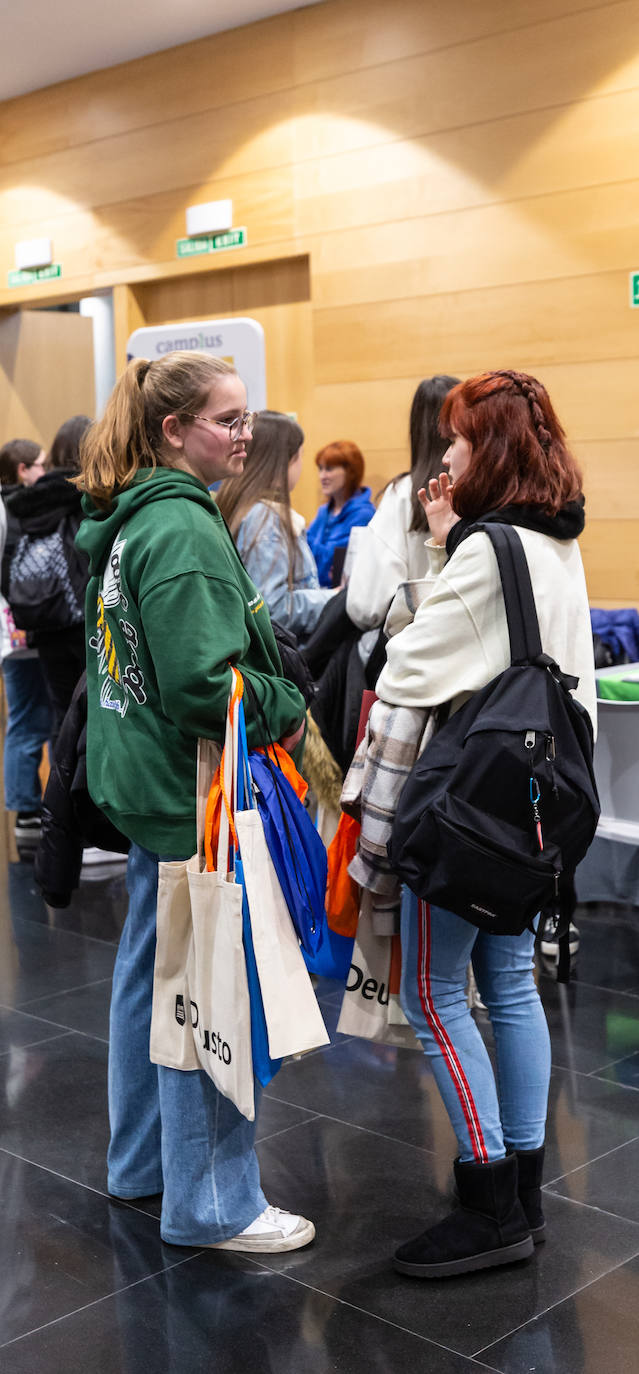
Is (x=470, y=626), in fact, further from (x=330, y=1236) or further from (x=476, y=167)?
(x=476, y=167)

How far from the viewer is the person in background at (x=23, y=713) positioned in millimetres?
5484

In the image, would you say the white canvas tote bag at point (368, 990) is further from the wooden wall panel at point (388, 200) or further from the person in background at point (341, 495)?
the person in background at point (341, 495)

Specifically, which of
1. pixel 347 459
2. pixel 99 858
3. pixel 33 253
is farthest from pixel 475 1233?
pixel 33 253

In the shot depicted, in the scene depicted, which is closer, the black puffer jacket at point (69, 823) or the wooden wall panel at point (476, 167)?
the black puffer jacket at point (69, 823)

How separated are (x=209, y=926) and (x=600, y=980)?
1.92 metres

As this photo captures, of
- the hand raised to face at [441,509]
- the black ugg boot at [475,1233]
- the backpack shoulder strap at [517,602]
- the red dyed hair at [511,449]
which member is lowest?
the black ugg boot at [475,1233]

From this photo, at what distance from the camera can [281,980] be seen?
2.07 meters

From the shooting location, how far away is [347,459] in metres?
6.32

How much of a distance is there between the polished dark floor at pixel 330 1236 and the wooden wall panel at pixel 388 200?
2919 mm

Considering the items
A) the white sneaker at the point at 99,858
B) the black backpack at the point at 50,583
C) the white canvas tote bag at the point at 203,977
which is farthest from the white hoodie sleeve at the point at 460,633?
the white sneaker at the point at 99,858

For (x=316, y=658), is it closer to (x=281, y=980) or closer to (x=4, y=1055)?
(x=4, y=1055)

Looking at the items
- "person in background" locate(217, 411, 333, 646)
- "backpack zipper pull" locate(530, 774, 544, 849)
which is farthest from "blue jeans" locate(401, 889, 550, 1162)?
"person in background" locate(217, 411, 333, 646)

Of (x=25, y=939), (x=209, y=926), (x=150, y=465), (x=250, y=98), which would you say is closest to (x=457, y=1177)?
(x=209, y=926)

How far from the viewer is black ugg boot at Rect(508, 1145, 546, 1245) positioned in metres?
2.28
